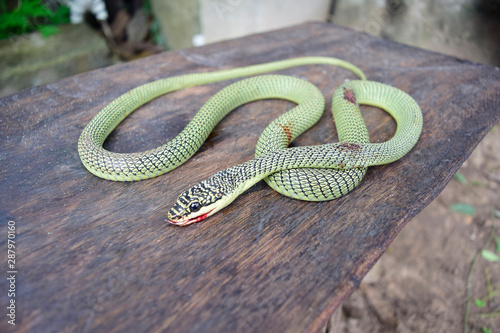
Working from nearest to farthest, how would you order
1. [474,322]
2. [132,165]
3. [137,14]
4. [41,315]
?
[41,315]
[132,165]
[474,322]
[137,14]

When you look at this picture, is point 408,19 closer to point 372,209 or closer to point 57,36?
point 372,209

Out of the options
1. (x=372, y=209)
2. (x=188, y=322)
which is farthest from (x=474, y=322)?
(x=188, y=322)

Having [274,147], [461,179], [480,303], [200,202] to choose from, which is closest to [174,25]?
[274,147]

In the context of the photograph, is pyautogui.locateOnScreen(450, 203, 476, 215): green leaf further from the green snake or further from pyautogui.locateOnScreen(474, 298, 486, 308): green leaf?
the green snake

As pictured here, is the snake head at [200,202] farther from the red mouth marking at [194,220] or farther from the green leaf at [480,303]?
the green leaf at [480,303]

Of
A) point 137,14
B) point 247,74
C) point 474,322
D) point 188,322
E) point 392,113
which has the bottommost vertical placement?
point 474,322

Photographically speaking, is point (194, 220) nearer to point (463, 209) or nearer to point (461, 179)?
point (463, 209)

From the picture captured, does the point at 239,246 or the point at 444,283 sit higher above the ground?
the point at 239,246

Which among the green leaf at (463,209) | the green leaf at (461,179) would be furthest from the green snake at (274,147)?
the green leaf at (461,179)
